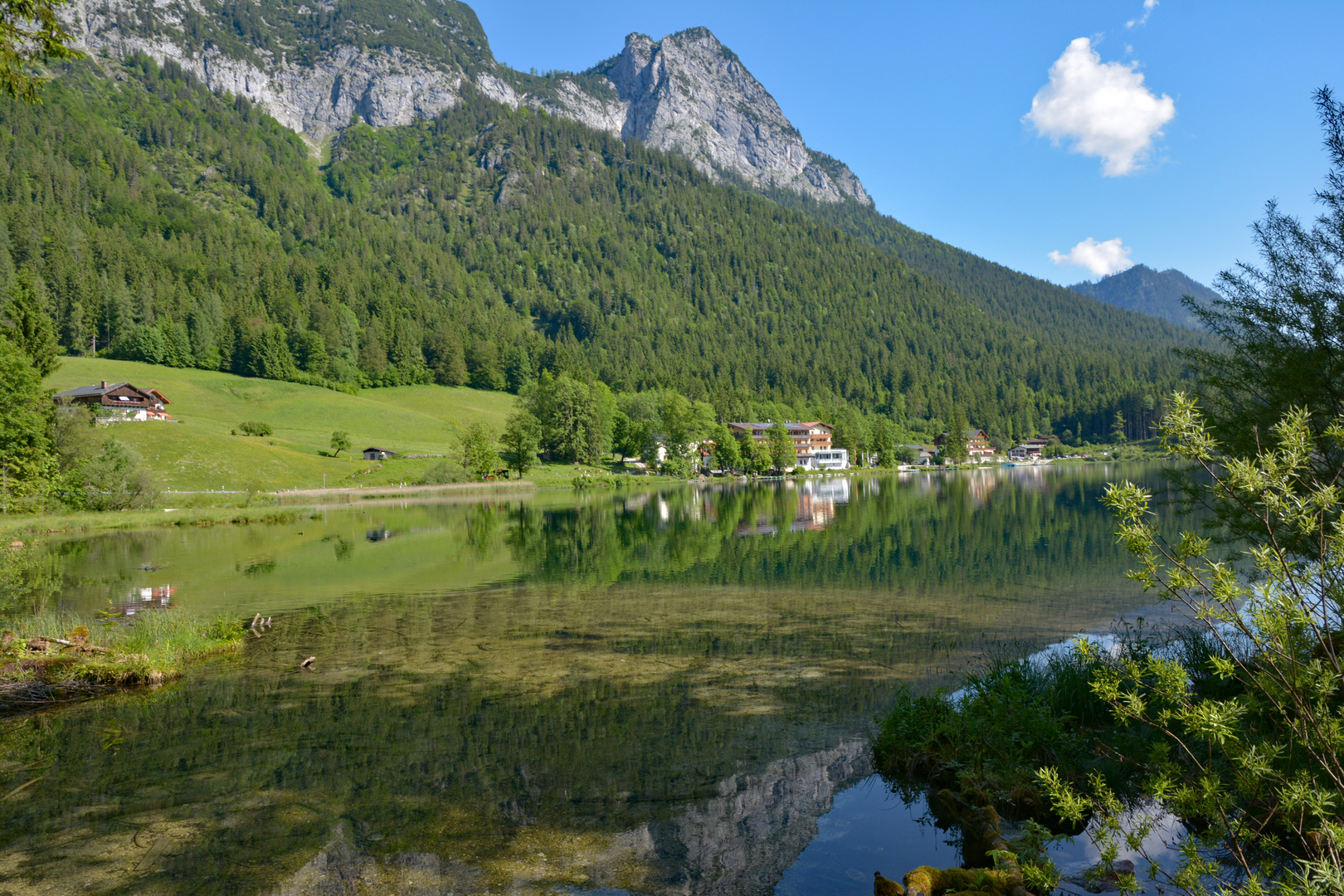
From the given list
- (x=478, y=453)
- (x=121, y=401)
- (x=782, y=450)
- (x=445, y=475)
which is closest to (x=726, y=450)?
(x=782, y=450)

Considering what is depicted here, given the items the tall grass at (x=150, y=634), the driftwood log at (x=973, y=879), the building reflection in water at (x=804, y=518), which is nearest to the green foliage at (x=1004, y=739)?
the driftwood log at (x=973, y=879)

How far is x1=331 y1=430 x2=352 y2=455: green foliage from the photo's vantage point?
93.4 m

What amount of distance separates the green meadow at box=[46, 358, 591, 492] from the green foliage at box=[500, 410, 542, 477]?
2081 mm

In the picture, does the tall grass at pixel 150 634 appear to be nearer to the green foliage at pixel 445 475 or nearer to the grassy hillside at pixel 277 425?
the grassy hillside at pixel 277 425

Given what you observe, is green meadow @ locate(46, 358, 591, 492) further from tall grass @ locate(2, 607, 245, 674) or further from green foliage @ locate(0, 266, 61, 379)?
tall grass @ locate(2, 607, 245, 674)

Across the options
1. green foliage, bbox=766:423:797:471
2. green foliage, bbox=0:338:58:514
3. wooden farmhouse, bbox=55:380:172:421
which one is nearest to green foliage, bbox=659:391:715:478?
green foliage, bbox=766:423:797:471

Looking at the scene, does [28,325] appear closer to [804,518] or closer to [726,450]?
[804,518]

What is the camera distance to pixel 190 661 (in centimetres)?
1496

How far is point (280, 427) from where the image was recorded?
106 meters

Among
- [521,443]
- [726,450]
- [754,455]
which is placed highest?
[521,443]

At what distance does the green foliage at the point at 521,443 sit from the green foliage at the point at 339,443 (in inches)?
836

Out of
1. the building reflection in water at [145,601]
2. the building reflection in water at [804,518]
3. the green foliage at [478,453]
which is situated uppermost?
the green foliage at [478,453]

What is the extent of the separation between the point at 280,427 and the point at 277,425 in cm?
177

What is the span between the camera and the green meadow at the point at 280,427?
77125 millimetres
